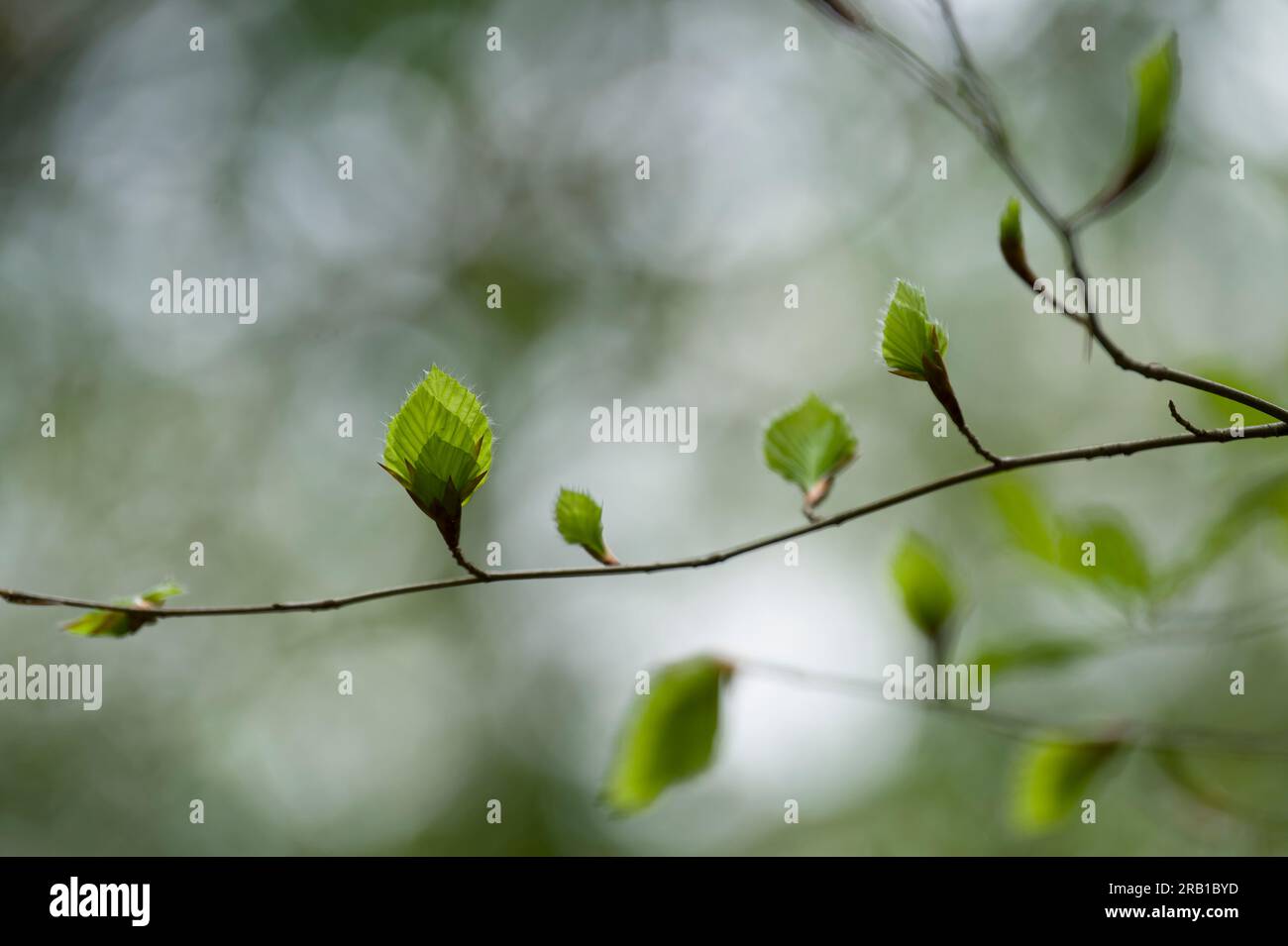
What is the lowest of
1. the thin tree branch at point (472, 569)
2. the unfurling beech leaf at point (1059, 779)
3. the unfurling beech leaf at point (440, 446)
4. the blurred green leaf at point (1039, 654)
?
the unfurling beech leaf at point (1059, 779)

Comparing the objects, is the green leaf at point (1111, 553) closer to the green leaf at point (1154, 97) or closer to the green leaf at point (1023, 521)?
the green leaf at point (1023, 521)

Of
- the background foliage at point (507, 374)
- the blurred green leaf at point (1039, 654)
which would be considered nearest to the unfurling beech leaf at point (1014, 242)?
the blurred green leaf at point (1039, 654)

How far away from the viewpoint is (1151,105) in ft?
1.16

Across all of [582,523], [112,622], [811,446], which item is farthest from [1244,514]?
[112,622]

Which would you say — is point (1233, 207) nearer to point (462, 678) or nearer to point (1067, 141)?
point (1067, 141)

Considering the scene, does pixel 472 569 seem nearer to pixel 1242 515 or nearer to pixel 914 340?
pixel 914 340

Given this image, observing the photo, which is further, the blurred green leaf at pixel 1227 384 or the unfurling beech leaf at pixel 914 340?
the blurred green leaf at pixel 1227 384

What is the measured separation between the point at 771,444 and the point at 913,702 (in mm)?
196

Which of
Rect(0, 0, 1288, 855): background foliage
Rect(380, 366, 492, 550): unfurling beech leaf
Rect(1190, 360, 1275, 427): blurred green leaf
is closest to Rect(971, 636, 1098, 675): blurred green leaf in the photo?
Rect(1190, 360, 1275, 427): blurred green leaf

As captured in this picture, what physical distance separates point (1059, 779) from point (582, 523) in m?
0.34

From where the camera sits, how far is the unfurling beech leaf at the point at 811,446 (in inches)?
19.9

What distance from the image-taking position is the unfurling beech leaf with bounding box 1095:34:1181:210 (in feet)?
1.14

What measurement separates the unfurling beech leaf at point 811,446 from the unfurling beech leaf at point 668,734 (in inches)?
4.2
